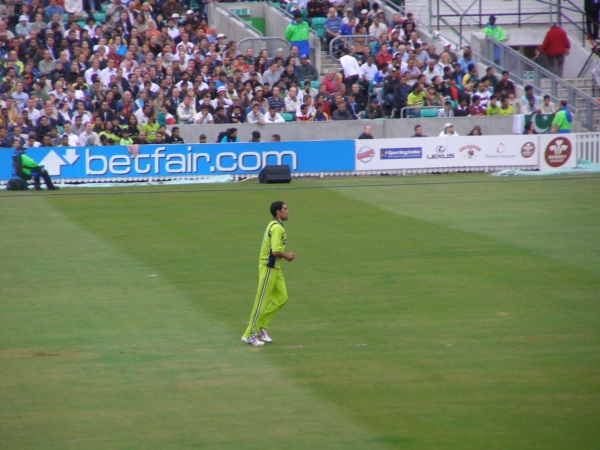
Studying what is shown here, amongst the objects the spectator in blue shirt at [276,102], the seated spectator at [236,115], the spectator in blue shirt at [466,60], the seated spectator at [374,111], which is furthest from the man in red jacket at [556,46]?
the seated spectator at [236,115]

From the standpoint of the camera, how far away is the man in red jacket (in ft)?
117

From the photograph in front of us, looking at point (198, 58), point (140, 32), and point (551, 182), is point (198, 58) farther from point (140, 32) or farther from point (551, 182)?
point (551, 182)

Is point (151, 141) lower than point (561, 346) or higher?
higher

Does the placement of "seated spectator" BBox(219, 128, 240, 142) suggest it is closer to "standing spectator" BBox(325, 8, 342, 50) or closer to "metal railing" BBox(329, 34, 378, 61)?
"metal railing" BBox(329, 34, 378, 61)

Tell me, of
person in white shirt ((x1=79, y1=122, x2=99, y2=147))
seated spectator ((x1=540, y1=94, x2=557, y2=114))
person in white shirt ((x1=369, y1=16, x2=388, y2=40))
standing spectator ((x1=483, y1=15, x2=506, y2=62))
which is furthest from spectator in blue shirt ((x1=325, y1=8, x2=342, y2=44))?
person in white shirt ((x1=79, y1=122, x2=99, y2=147))

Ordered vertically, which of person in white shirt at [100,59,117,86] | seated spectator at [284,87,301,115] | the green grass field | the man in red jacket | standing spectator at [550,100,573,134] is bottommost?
the green grass field

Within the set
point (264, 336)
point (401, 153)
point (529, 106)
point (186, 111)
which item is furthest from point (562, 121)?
point (264, 336)

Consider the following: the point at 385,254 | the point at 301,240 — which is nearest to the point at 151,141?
the point at 301,240

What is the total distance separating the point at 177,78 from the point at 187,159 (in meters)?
4.68

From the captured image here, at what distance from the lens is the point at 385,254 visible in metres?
15.6

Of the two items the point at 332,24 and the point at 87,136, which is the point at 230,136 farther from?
the point at 332,24

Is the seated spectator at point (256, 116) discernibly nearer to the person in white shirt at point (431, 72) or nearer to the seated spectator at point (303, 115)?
the seated spectator at point (303, 115)

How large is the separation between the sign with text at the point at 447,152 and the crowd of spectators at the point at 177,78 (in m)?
2.64

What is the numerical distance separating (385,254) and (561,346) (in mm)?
5595
